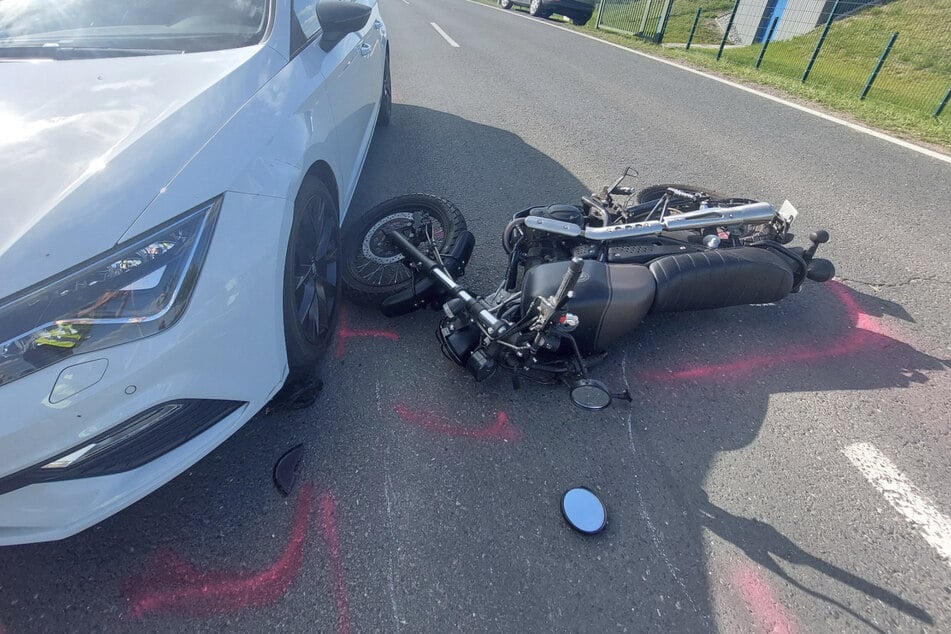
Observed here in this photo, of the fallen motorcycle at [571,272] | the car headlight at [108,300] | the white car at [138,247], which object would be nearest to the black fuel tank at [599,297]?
the fallen motorcycle at [571,272]

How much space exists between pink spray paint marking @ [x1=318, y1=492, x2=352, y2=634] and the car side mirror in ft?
8.02

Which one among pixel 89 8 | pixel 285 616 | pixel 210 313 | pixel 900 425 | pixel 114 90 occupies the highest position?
pixel 89 8

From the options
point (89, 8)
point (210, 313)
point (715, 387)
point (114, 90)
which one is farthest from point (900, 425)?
point (89, 8)

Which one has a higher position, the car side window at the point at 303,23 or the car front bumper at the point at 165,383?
the car side window at the point at 303,23

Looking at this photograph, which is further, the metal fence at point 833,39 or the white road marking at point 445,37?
the white road marking at point 445,37

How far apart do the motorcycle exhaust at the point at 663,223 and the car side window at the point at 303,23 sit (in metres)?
1.57

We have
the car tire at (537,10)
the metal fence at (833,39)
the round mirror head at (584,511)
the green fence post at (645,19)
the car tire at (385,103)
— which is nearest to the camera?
the round mirror head at (584,511)

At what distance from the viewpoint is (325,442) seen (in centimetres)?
225

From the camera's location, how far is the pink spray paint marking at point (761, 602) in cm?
170

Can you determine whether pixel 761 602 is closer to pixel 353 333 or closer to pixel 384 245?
pixel 353 333

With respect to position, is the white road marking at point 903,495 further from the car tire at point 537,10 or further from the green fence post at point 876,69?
the car tire at point 537,10

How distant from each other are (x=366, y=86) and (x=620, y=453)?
3384 mm

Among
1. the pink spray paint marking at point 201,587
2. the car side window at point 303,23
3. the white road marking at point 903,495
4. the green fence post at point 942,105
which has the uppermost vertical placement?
the car side window at point 303,23

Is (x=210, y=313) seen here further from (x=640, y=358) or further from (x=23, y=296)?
(x=640, y=358)
